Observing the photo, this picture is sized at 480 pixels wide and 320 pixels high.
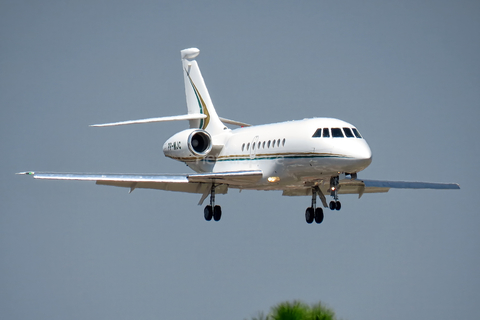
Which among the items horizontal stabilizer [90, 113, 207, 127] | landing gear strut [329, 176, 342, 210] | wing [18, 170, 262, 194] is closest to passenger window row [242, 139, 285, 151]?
wing [18, 170, 262, 194]

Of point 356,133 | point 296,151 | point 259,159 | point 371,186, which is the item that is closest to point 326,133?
point 356,133

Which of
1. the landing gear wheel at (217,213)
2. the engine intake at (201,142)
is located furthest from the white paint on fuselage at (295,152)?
the landing gear wheel at (217,213)

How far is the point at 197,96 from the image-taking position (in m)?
45.3

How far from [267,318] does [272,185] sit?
6.51 m

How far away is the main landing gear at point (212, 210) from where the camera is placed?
3984 centimetres

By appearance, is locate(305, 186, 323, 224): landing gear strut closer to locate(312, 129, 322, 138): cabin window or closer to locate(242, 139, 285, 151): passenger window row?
locate(242, 139, 285, 151): passenger window row

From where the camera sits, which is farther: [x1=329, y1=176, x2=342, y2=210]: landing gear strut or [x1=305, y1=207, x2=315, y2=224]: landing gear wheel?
[x1=305, y1=207, x2=315, y2=224]: landing gear wheel

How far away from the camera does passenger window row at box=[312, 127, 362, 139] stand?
3391 centimetres

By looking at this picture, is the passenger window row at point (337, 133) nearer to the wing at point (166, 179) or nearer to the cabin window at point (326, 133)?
the cabin window at point (326, 133)

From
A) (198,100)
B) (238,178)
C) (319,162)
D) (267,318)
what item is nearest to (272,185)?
(238,178)

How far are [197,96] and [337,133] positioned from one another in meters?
13.1

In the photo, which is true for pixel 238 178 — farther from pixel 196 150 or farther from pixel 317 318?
pixel 317 318

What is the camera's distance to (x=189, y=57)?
1821 inches

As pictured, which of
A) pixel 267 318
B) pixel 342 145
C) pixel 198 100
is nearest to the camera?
pixel 342 145
